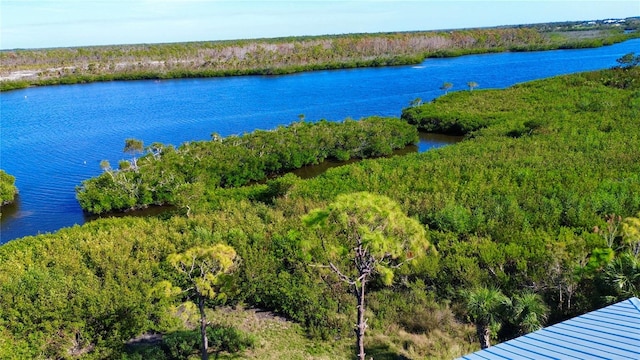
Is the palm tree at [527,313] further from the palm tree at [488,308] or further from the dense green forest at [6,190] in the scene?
the dense green forest at [6,190]

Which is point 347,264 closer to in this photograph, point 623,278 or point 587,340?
point 623,278

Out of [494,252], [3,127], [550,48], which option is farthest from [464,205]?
[550,48]

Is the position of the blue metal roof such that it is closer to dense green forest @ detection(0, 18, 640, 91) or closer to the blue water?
the blue water

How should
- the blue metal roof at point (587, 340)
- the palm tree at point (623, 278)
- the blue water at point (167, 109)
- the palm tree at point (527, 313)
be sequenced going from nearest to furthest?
the blue metal roof at point (587, 340) < the palm tree at point (527, 313) < the palm tree at point (623, 278) < the blue water at point (167, 109)

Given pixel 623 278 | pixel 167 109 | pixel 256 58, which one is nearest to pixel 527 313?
pixel 623 278

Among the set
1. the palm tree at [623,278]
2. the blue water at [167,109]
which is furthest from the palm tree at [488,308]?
the blue water at [167,109]

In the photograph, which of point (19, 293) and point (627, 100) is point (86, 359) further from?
point (627, 100)

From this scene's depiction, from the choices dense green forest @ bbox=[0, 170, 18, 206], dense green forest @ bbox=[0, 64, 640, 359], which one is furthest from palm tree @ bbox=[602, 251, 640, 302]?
dense green forest @ bbox=[0, 170, 18, 206]
